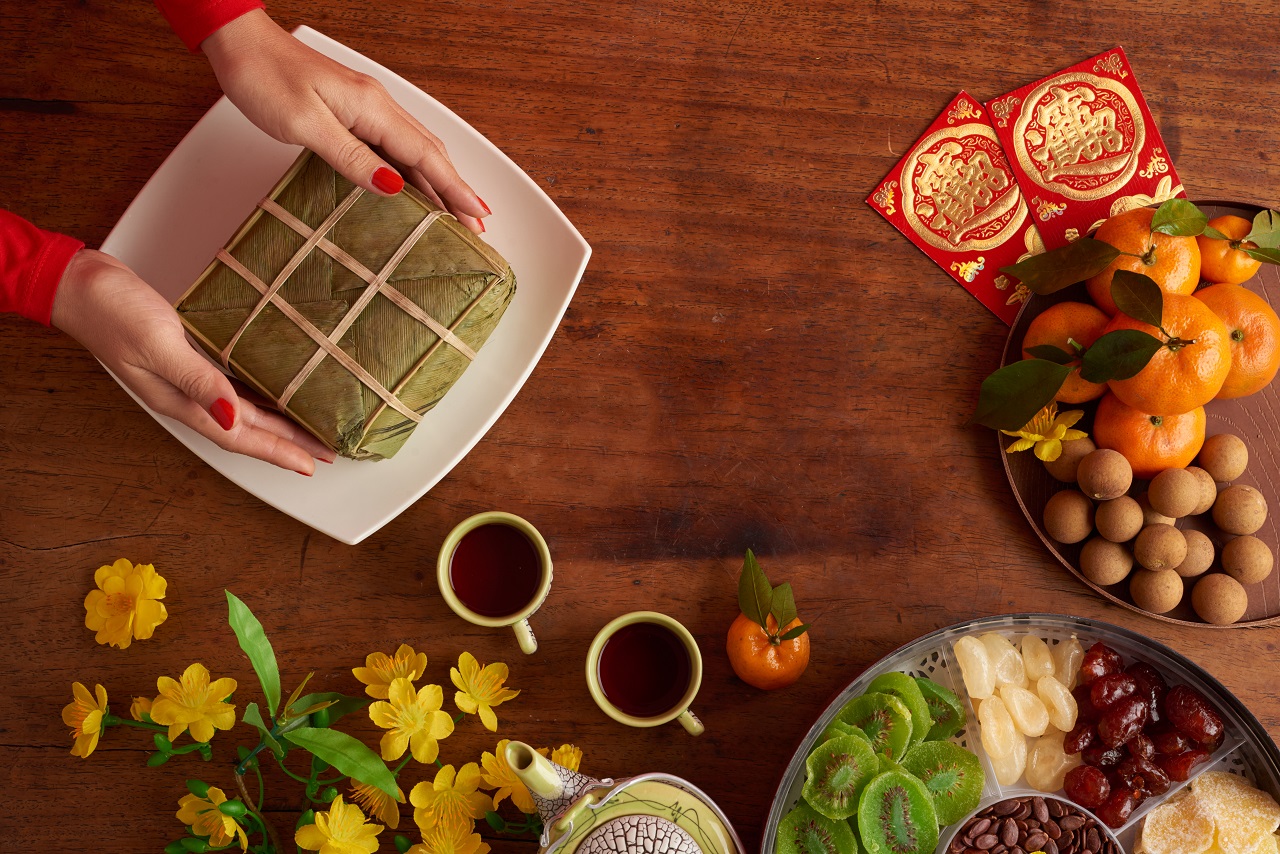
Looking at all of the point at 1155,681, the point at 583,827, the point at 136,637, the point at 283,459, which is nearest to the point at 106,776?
the point at 136,637

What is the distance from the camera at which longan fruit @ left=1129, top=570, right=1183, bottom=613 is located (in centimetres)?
113

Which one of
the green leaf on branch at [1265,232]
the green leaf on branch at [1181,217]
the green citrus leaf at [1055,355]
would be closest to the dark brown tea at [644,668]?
the green citrus leaf at [1055,355]

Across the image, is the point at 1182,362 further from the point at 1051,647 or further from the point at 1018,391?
the point at 1051,647

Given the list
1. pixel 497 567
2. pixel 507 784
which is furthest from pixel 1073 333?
pixel 507 784

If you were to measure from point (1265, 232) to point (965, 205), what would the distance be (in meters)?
0.41

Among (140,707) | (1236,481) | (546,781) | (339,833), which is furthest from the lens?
(1236,481)

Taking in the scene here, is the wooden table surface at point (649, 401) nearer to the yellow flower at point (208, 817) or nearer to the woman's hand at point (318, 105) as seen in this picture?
the yellow flower at point (208, 817)

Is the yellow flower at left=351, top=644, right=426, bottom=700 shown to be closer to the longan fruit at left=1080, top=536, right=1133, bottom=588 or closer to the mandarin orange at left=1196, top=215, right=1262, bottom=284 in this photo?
the longan fruit at left=1080, top=536, right=1133, bottom=588

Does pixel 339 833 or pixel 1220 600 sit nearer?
pixel 339 833

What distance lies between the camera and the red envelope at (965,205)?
126 cm

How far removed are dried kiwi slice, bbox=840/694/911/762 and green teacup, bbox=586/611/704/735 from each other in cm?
21

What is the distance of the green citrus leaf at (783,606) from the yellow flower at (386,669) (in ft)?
1.57

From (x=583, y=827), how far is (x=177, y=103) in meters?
1.20

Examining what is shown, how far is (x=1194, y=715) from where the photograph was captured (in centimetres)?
103
